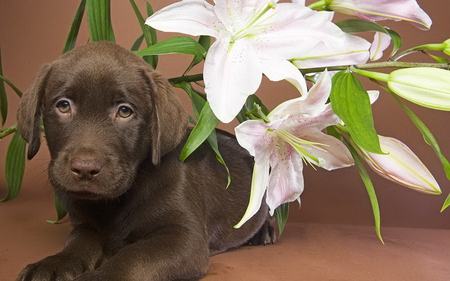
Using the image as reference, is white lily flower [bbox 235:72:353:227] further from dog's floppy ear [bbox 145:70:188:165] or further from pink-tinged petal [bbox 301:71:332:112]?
dog's floppy ear [bbox 145:70:188:165]

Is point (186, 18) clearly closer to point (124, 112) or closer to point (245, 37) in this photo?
point (245, 37)

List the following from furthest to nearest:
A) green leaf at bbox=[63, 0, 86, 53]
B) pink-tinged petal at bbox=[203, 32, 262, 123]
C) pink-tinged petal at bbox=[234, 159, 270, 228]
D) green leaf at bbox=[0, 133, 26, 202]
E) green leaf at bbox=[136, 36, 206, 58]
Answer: green leaf at bbox=[0, 133, 26, 202], green leaf at bbox=[63, 0, 86, 53], green leaf at bbox=[136, 36, 206, 58], pink-tinged petal at bbox=[234, 159, 270, 228], pink-tinged petal at bbox=[203, 32, 262, 123]

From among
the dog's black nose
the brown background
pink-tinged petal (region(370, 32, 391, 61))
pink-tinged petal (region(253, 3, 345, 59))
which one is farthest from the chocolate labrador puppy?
the brown background

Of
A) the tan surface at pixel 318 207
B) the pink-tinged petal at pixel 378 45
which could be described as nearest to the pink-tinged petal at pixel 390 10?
the pink-tinged petal at pixel 378 45

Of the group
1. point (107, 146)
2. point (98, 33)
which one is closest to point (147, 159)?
point (107, 146)

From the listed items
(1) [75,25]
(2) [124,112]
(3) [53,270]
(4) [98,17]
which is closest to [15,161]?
(1) [75,25]

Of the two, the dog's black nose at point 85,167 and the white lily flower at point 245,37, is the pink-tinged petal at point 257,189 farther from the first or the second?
the dog's black nose at point 85,167
